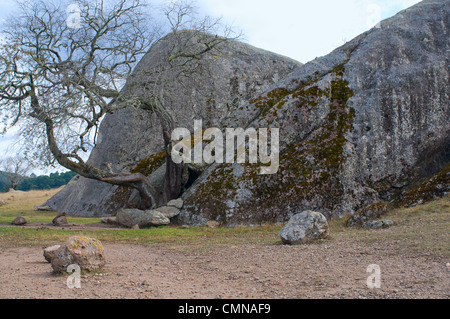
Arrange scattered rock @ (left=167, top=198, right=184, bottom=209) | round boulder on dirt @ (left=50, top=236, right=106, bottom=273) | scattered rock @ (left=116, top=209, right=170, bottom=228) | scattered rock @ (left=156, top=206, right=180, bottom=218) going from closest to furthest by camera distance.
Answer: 1. round boulder on dirt @ (left=50, top=236, right=106, bottom=273)
2. scattered rock @ (left=116, top=209, right=170, bottom=228)
3. scattered rock @ (left=156, top=206, right=180, bottom=218)
4. scattered rock @ (left=167, top=198, right=184, bottom=209)

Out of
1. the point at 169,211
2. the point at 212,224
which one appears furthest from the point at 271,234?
the point at 169,211

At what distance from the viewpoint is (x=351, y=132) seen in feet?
59.1

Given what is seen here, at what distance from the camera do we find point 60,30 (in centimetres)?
1728

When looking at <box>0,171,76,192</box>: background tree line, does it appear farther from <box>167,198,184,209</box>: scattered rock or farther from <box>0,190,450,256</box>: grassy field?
<box>0,190,450,256</box>: grassy field

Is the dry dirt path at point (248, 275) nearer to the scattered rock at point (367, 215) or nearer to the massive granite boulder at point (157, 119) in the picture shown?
the scattered rock at point (367, 215)

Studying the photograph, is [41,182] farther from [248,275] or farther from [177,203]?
[248,275]

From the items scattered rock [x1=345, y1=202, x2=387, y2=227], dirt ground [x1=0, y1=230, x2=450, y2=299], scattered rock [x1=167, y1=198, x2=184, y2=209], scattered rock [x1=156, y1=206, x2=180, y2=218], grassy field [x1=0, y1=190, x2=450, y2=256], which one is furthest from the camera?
scattered rock [x1=167, y1=198, x2=184, y2=209]

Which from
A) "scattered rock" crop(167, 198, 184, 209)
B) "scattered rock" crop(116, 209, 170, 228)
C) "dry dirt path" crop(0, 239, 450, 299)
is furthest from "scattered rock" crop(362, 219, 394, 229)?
"scattered rock" crop(167, 198, 184, 209)

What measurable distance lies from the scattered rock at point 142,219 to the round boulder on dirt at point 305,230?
283 inches

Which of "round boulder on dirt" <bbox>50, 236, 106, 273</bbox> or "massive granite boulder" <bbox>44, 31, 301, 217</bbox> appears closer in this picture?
"round boulder on dirt" <bbox>50, 236, 106, 273</bbox>

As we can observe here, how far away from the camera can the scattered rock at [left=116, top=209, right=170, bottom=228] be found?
16.4 m

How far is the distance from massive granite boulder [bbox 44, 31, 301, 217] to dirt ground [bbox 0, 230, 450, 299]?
41.5 ft

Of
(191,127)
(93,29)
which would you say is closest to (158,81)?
(93,29)

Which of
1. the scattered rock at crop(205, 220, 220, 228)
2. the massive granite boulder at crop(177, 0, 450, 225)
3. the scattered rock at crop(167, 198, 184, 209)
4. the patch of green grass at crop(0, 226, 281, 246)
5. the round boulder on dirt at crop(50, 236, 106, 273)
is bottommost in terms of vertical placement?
the patch of green grass at crop(0, 226, 281, 246)
